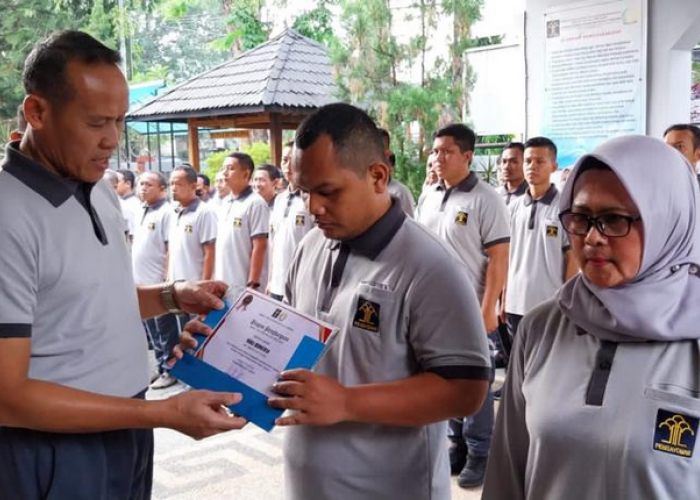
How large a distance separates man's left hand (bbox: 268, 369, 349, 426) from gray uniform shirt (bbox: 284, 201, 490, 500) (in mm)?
164

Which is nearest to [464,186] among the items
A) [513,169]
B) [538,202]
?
[538,202]

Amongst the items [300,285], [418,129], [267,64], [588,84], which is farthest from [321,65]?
[300,285]

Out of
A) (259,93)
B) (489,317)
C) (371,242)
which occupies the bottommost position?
(489,317)

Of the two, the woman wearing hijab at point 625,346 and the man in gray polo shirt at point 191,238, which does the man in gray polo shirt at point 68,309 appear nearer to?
the woman wearing hijab at point 625,346

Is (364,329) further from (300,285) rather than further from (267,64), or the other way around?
(267,64)

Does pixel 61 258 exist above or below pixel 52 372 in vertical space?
above

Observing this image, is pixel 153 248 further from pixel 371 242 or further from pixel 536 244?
pixel 371 242

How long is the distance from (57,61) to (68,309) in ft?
1.96

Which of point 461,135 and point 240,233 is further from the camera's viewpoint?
point 240,233

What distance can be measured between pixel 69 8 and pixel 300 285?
62.1 feet

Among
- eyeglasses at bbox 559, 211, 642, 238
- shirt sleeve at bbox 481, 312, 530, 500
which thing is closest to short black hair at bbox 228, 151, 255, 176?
shirt sleeve at bbox 481, 312, 530, 500

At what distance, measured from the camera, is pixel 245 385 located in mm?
1572

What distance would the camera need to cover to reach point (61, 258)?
1596 millimetres

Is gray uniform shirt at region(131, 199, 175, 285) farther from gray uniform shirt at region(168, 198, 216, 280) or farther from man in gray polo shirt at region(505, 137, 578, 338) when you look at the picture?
man in gray polo shirt at region(505, 137, 578, 338)
